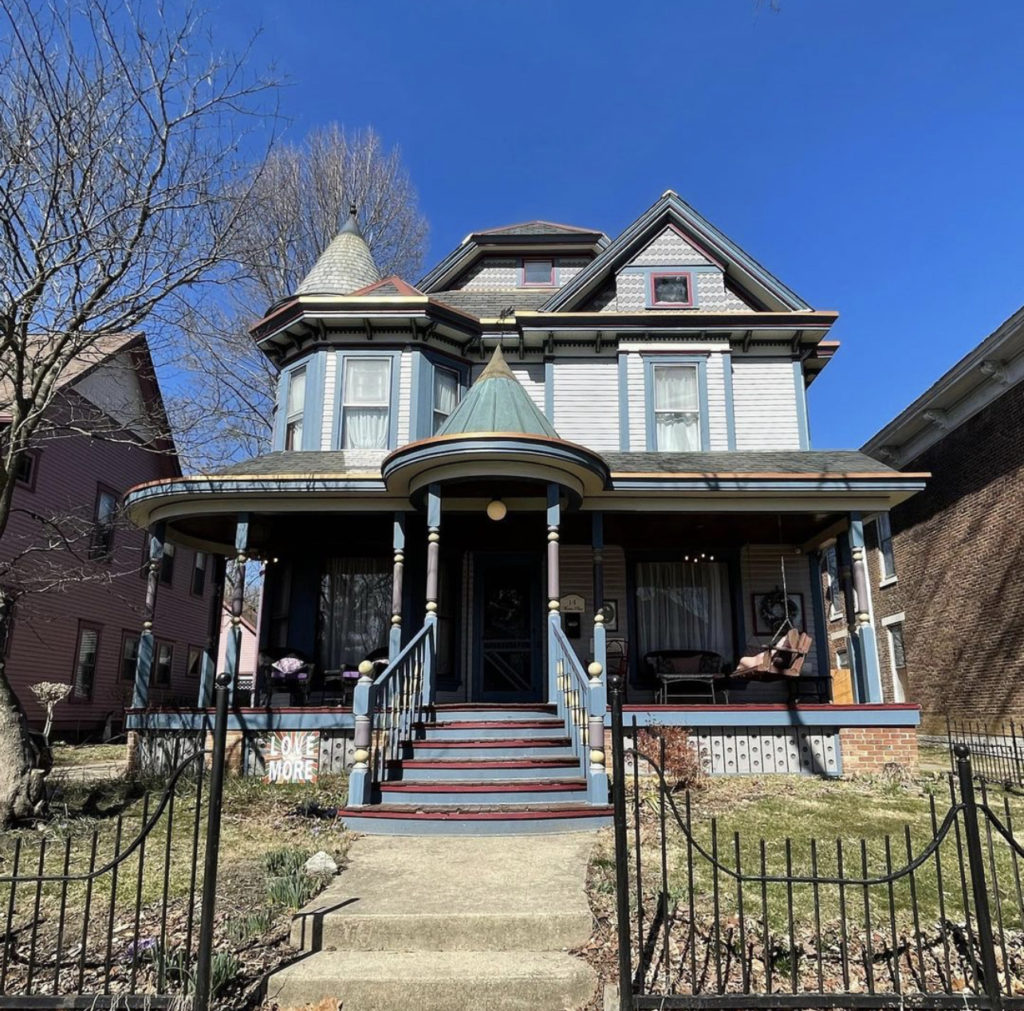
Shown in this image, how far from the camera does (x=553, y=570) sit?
9125mm

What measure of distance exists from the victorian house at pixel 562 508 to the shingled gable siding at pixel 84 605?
6188 mm

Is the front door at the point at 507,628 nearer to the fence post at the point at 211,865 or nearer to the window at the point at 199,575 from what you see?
the fence post at the point at 211,865

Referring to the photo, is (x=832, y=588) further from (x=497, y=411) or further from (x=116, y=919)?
(x=116, y=919)

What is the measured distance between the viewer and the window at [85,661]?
19.7 m

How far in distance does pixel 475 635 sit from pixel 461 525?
70.1 inches

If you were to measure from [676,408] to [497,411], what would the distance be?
14.2ft

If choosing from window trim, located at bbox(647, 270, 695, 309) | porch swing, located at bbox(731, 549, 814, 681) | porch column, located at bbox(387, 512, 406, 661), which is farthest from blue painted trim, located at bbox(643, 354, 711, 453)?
porch column, located at bbox(387, 512, 406, 661)

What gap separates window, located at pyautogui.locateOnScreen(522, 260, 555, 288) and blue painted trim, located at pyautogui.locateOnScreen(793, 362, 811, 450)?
219 inches

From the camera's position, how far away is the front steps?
6.85 m

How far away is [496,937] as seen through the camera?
4.30 m

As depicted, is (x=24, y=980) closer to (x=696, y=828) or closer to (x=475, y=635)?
(x=696, y=828)

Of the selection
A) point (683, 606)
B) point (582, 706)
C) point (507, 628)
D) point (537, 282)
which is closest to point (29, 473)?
point (537, 282)

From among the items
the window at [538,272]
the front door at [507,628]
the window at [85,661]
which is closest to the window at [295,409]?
the front door at [507,628]

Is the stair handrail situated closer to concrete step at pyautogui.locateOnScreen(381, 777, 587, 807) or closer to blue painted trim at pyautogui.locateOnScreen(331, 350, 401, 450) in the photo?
concrete step at pyautogui.locateOnScreen(381, 777, 587, 807)
